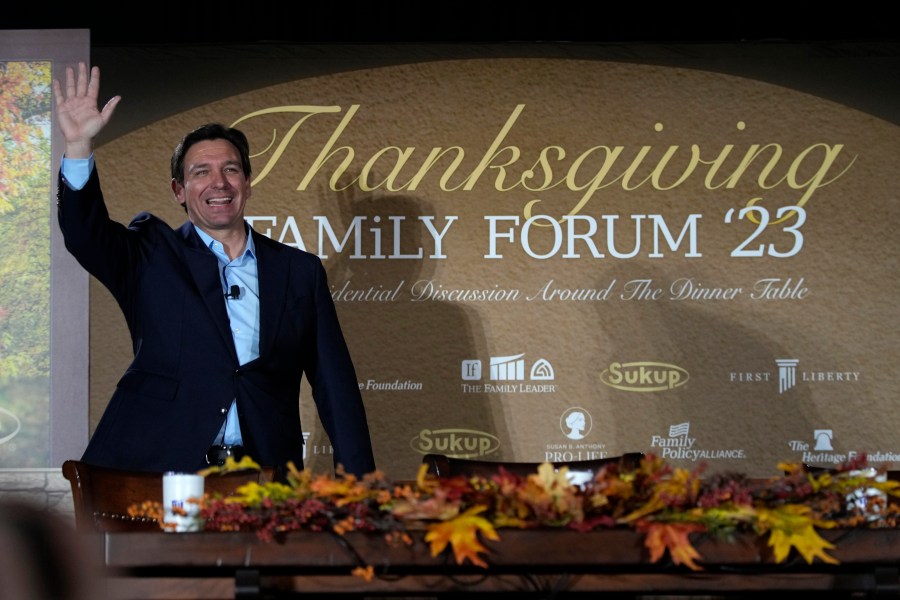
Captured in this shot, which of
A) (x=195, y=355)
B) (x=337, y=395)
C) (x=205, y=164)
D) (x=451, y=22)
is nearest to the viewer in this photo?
(x=195, y=355)

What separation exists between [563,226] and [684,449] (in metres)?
0.97

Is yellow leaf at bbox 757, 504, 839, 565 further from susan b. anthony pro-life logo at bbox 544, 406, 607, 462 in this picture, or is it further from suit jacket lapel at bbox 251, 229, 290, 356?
susan b. anthony pro-life logo at bbox 544, 406, 607, 462

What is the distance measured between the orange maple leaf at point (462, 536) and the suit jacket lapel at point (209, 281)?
1.70 meters

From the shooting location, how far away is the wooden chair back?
94.9 inches

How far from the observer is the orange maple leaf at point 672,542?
1706mm

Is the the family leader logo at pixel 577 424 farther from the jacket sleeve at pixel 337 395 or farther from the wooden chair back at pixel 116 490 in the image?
the wooden chair back at pixel 116 490

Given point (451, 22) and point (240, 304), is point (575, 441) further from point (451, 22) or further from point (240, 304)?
point (240, 304)

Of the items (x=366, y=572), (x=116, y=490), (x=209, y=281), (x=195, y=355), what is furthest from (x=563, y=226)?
(x=366, y=572)

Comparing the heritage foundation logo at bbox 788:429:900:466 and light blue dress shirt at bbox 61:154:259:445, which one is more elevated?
light blue dress shirt at bbox 61:154:259:445

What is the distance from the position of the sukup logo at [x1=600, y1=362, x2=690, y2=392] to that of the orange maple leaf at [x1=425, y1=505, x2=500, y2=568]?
313 cm

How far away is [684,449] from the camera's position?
479 cm

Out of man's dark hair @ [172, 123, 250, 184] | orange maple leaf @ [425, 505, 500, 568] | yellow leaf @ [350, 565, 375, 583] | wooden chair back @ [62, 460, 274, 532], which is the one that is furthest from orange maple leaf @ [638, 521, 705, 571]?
man's dark hair @ [172, 123, 250, 184]

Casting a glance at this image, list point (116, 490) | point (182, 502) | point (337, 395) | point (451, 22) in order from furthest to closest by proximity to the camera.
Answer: point (451, 22)
point (337, 395)
point (116, 490)
point (182, 502)

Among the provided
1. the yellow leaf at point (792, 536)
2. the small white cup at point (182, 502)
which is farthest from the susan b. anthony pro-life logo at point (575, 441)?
the yellow leaf at point (792, 536)
